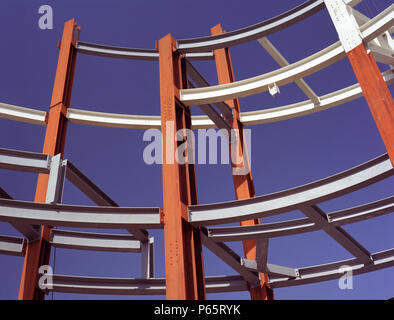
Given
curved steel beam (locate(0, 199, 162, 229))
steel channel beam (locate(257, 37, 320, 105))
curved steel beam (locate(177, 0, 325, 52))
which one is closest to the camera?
curved steel beam (locate(0, 199, 162, 229))

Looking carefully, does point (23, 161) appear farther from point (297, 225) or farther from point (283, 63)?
point (283, 63)

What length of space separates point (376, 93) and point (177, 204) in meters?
6.81

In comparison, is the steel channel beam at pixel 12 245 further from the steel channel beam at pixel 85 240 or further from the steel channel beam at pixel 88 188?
the steel channel beam at pixel 88 188

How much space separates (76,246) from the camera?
1479 cm

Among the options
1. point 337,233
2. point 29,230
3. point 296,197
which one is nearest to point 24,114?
point 29,230

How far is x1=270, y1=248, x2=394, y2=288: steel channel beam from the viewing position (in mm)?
16516

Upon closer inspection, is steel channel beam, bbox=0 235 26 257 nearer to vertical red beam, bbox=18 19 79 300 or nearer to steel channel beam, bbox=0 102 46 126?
vertical red beam, bbox=18 19 79 300

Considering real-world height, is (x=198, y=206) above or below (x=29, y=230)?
below

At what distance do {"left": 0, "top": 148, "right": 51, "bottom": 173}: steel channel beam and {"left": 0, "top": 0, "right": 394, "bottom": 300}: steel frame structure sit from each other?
3cm

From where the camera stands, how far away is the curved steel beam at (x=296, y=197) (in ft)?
38.4

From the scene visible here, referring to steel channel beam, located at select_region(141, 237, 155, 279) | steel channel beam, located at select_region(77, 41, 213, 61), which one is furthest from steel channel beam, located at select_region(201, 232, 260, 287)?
steel channel beam, located at select_region(77, 41, 213, 61)

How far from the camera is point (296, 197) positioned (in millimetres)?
12578

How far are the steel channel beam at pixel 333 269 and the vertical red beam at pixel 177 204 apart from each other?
6406 mm
